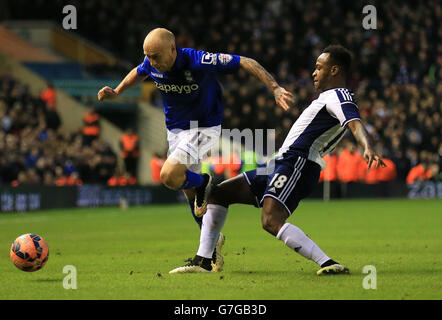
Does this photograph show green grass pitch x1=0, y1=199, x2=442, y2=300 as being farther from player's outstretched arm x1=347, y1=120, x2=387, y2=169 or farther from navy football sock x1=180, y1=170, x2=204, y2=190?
player's outstretched arm x1=347, y1=120, x2=387, y2=169

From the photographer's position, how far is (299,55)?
31.3m

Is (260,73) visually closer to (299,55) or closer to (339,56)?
(339,56)

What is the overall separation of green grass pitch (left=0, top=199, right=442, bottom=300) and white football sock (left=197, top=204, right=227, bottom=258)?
305mm

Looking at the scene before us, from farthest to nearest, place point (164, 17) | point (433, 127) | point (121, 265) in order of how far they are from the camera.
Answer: point (164, 17)
point (433, 127)
point (121, 265)

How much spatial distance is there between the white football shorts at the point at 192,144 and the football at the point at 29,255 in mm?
1605

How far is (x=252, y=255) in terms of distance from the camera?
1051cm

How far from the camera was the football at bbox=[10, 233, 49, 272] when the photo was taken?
27.5 ft

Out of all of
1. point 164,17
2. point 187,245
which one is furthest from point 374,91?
point 187,245

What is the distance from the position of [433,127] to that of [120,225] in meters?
15.4

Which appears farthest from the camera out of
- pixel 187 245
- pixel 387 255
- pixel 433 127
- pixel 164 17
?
pixel 164 17

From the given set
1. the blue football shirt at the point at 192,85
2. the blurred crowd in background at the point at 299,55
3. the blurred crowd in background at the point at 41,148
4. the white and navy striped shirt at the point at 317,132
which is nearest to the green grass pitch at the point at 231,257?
the white and navy striped shirt at the point at 317,132

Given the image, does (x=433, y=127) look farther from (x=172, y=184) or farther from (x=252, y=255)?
(x=172, y=184)

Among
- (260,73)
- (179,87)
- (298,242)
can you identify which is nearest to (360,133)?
(260,73)
